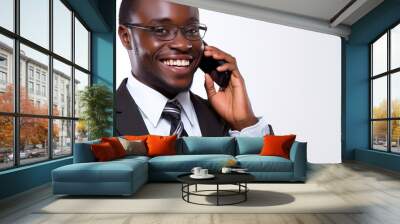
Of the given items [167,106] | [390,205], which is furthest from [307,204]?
[167,106]

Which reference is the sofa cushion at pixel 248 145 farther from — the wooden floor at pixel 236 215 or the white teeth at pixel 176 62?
the white teeth at pixel 176 62

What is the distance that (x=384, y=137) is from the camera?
856cm

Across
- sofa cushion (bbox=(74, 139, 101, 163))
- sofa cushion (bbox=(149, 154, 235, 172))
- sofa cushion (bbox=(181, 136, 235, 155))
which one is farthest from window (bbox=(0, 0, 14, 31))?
sofa cushion (bbox=(181, 136, 235, 155))

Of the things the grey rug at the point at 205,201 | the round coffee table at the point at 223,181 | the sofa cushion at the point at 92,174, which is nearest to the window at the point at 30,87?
the sofa cushion at the point at 92,174

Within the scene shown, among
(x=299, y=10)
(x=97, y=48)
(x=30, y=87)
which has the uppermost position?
(x=299, y=10)

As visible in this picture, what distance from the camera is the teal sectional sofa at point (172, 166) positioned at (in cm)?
484

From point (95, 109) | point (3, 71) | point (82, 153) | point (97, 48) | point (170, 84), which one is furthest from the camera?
point (97, 48)

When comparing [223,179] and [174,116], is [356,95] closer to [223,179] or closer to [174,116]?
[174,116]

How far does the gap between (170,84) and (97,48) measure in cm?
194

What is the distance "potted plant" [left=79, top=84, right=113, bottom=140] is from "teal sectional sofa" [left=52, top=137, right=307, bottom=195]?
68.2 inches

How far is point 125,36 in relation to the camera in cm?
816

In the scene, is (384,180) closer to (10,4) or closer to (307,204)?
(307,204)

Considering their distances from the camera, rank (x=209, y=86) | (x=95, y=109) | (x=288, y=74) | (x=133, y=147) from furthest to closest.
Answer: (x=288, y=74)
(x=209, y=86)
(x=95, y=109)
(x=133, y=147)

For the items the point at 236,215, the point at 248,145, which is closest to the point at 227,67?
the point at 248,145
